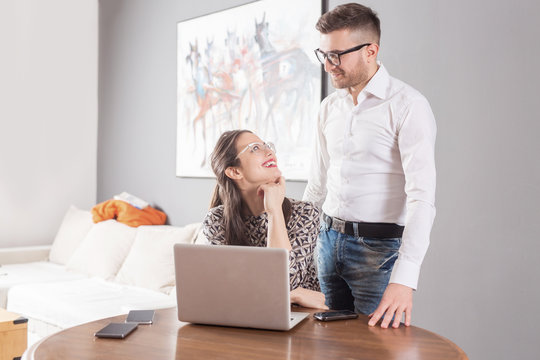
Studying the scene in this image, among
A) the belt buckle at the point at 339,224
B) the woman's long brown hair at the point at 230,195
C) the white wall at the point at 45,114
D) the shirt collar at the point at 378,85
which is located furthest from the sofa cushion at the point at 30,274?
the shirt collar at the point at 378,85

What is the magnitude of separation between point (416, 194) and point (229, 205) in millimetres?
601

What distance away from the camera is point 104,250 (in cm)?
384

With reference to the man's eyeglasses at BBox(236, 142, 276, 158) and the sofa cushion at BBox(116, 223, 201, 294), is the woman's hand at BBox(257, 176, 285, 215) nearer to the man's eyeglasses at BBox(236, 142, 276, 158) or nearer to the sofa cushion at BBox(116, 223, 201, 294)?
the man's eyeglasses at BBox(236, 142, 276, 158)

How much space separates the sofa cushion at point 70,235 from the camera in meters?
4.23

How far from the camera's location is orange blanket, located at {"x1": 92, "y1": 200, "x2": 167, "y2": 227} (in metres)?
3.92

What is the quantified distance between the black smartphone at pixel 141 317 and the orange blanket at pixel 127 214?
242cm

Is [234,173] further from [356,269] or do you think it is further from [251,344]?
[251,344]

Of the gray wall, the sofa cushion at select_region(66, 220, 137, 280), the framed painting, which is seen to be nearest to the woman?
the gray wall

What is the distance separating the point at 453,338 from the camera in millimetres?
2383

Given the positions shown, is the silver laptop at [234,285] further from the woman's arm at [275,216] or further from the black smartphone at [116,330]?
the woman's arm at [275,216]

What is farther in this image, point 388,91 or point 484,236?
point 484,236

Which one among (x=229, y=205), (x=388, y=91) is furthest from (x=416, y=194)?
→ (x=229, y=205)

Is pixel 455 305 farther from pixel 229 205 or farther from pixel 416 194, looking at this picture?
pixel 229 205

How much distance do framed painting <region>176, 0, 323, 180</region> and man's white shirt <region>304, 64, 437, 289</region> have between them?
3.14 feet
